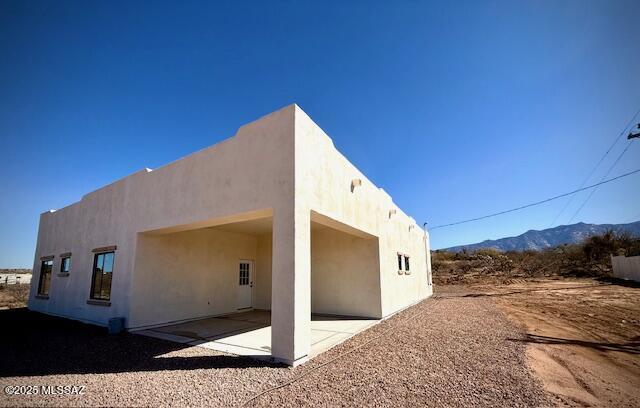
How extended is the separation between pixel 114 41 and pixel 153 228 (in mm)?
5017

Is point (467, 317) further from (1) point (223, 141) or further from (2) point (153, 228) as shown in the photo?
(2) point (153, 228)

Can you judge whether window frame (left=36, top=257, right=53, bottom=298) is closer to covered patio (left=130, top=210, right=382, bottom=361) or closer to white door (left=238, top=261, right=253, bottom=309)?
covered patio (left=130, top=210, right=382, bottom=361)

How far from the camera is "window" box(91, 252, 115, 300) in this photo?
30.1 feet

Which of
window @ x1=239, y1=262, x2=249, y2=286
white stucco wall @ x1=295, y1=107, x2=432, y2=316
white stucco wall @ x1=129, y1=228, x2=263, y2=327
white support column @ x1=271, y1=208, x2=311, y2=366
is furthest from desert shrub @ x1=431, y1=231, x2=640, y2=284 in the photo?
white support column @ x1=271, y1=208, x2=311, y2=366

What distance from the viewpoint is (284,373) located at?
4645mm

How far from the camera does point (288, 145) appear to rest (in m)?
5.76

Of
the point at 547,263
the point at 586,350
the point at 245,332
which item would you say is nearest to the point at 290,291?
the point at 245,332

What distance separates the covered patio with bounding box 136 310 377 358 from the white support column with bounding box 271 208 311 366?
0.53 meters

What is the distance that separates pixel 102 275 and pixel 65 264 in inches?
163

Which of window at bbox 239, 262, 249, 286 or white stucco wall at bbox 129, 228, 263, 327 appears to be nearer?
white stucco wall at bbox 129, 228, 263, 327

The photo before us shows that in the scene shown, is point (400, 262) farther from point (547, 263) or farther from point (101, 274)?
point (547, 263)

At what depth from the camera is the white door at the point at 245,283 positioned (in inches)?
453

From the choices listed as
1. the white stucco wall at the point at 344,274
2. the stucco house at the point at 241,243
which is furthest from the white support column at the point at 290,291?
the white stucco wall at the point at 344,274

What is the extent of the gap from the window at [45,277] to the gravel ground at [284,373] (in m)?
7.21
